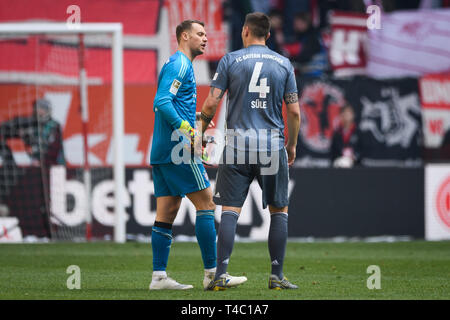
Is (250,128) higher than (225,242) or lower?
higher

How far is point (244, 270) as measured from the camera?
9.30 m

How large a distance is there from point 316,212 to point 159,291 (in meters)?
6.46

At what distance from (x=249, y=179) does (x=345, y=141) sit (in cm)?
836

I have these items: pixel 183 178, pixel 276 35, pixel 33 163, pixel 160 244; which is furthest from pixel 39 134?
pixel 183 178

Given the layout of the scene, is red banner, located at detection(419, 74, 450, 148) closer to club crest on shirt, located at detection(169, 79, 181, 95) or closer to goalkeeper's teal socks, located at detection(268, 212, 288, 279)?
goalkeeper's teal socks, located at detection(268, 212, 288, 279)

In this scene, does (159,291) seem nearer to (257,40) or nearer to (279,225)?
(279,225)

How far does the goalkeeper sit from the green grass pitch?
323 mm

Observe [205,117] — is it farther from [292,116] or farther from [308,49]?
[308,49]

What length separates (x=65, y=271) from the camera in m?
9.06

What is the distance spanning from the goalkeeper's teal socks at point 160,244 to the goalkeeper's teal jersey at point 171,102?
0.52 meters

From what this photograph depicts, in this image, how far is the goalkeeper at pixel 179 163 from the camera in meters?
7.16

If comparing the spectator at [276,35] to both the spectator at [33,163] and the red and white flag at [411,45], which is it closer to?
the red and white flag at [411,45]

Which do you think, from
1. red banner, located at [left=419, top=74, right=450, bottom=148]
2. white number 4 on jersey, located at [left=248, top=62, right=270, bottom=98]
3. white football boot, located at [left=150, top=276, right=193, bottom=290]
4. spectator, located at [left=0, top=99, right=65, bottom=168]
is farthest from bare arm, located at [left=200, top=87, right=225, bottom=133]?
red banner, located at [left=419, top=74, right=450, bottom=148]

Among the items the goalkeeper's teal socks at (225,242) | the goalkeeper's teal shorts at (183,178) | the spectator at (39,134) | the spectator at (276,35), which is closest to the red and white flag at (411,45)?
the spectator at (276,35)
